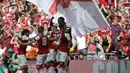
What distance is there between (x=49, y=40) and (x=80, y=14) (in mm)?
1648

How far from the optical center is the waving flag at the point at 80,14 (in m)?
17.0

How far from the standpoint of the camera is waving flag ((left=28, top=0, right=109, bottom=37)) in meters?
17.0

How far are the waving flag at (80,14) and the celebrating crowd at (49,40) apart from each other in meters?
0.50

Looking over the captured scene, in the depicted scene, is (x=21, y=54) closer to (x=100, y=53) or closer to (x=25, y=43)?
(x=25, y=43)

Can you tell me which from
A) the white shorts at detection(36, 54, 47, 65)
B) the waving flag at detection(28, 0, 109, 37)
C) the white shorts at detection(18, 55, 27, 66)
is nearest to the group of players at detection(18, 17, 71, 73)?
the white shorts at detection(36, 54, 47, 65)

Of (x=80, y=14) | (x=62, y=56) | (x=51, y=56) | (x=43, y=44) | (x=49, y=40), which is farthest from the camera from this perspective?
(x=80, y=14)

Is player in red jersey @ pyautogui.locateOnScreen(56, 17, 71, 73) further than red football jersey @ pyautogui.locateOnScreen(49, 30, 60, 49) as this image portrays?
No

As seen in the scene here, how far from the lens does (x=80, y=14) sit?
1711cm

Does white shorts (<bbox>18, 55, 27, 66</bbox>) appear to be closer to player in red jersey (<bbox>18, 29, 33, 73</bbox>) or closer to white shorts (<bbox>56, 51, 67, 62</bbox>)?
player in red jersey (<bbox>18, 29, 33, 73</bbox>)

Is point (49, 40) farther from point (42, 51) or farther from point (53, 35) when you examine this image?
point (42, 51)

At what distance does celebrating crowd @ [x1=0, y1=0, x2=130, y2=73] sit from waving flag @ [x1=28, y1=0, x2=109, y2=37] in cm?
50

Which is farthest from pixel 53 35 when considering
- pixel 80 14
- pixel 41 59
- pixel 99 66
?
pixel 99 66

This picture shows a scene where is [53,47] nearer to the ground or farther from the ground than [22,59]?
farther from the ground

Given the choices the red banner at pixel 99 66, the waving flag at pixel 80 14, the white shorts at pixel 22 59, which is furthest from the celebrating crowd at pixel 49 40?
the red banner at pixel 99 66
